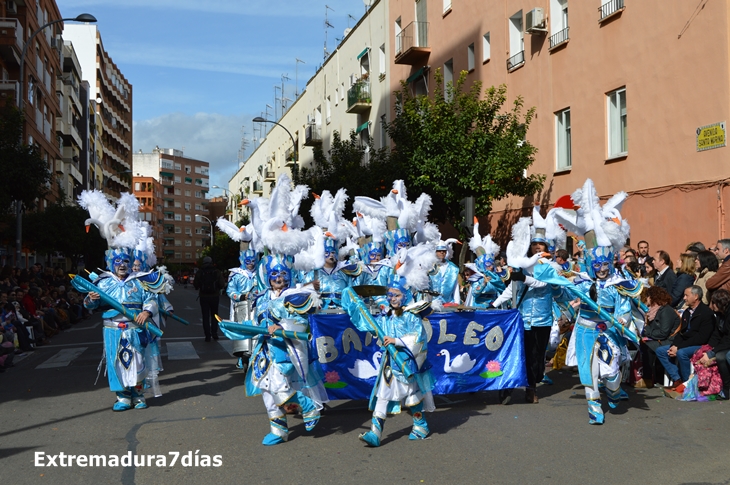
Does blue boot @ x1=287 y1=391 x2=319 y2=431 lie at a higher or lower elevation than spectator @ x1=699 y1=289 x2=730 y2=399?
lower

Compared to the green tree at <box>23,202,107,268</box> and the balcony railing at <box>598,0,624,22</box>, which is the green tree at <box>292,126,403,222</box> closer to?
the balcony railing at <box>598,0,624,22</box>

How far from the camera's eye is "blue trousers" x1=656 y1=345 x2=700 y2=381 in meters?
9.56

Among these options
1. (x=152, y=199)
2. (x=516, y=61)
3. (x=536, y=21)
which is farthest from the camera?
(x=152, y=199)

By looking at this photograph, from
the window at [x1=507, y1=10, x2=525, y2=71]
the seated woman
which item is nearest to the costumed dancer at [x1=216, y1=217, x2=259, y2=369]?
the seated woman

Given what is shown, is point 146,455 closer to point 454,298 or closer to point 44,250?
point 454,298

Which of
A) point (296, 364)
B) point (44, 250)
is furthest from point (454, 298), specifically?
point (44, 250)

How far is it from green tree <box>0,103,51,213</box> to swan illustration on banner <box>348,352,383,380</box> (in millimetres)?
11626

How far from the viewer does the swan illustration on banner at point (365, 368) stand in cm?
876

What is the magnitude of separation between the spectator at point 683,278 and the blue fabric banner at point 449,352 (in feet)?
10.9

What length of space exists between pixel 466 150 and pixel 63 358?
10886 millimetres

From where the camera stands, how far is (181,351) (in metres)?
14.9

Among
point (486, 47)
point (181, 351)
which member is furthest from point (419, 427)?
point (486, 47)

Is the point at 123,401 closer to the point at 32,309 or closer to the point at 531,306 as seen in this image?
the point at 531,306

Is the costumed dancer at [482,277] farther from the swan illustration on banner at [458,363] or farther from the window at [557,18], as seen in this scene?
the window at [557,18]
